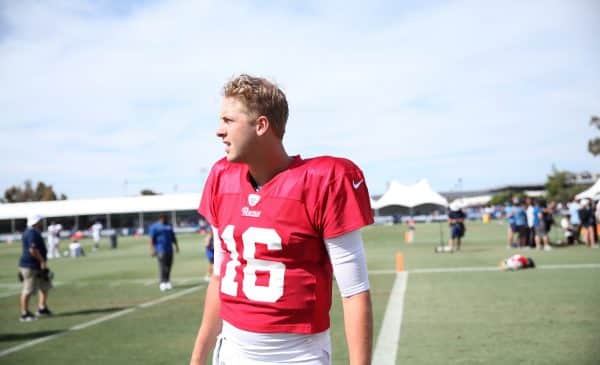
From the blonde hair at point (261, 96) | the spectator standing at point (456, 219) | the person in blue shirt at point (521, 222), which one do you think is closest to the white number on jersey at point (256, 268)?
the blonde hair at point (261, 96)

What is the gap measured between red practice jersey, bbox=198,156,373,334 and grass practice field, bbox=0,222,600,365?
427cm

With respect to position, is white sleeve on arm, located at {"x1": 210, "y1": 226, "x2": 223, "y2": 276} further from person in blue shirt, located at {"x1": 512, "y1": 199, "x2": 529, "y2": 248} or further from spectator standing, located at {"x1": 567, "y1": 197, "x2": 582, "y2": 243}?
spectator standing, located at {"x1": 567, "y1": 197, "x2": 582, "y2": 243}

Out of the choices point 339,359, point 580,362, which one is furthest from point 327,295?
point 580,362

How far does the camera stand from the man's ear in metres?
2.13

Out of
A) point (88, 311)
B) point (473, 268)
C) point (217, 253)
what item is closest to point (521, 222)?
point (473, 268)

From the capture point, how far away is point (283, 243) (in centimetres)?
205

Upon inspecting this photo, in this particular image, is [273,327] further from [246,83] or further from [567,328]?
[567,328]

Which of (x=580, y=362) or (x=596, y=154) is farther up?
(x=596, y=154)

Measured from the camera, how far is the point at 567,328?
7246mm

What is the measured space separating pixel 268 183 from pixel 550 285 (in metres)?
10.4

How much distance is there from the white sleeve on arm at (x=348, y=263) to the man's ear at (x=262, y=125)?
48cm

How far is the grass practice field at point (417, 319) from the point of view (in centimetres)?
643

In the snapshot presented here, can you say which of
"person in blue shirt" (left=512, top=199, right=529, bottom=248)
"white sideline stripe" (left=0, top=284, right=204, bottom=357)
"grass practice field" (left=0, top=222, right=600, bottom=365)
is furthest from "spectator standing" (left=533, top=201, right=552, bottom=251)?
"white sideline stripe" (left=0, top=284, right=204, bottom=357)

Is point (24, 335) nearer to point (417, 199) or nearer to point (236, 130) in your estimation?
point (236, 130)
